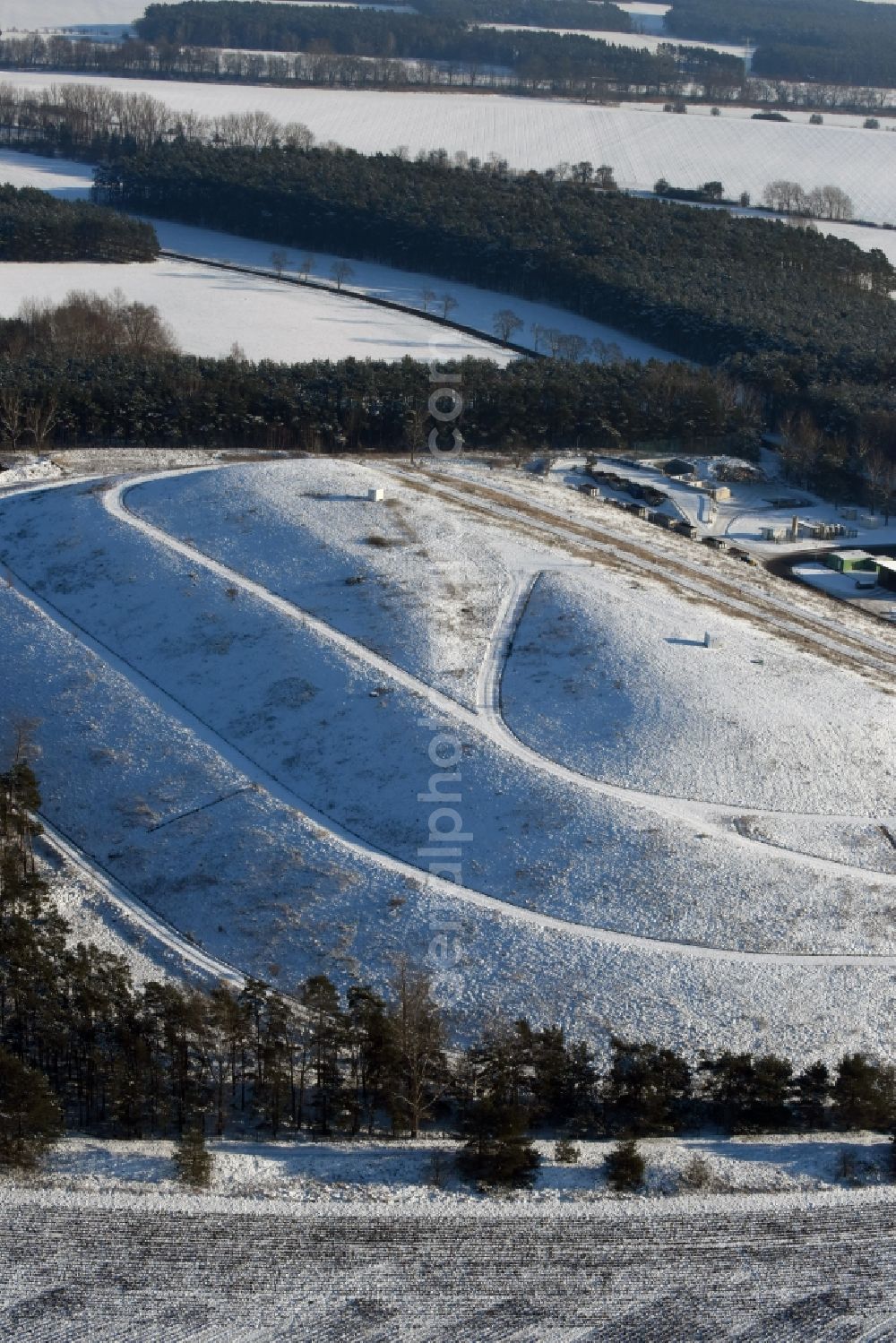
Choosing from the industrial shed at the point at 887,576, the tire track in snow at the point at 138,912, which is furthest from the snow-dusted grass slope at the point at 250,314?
the tire track in snow at the point at 138,912

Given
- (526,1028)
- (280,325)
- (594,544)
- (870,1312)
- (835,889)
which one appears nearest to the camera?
(870,1312)

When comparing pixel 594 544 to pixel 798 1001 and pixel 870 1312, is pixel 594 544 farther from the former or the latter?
pixel 870 1312

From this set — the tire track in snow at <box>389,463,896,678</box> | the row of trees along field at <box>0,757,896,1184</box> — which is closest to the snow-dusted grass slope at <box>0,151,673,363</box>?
the tire track in snow at <box>389,463,896,678</box>

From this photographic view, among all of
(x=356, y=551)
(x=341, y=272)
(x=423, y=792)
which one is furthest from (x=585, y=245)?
(x=423, y=792)

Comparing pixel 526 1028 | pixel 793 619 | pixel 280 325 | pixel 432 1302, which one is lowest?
pixel 432 1302

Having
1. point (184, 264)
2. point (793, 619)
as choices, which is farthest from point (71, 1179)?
point (184, 264)

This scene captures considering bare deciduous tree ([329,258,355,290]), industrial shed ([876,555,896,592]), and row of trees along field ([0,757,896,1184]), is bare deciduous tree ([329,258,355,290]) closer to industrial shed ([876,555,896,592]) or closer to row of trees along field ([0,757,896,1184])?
industrial shed ([876,555,896,592])
